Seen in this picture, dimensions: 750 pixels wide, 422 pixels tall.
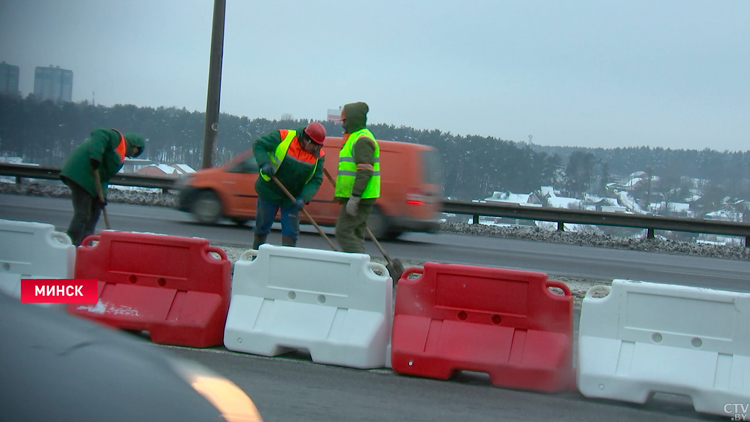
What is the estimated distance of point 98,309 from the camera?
5.78m

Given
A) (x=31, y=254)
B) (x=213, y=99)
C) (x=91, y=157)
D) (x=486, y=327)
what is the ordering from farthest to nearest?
1. (x=213, y=99)
2. (x=91, y=157)
3. (x=31, y=254)
4. (x=486, y=327)

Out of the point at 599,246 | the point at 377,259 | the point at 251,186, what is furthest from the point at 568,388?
the point at 599,246

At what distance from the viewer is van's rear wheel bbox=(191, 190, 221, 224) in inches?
582

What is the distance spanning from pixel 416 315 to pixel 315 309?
0.76 meters

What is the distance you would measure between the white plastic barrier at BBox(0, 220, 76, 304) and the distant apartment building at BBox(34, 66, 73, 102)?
544 cm

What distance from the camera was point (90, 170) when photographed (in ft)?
26.6

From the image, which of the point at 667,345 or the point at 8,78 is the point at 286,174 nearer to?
the point at 667,345

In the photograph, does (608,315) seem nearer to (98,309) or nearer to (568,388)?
(568,388)

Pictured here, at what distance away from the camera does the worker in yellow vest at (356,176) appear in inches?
291

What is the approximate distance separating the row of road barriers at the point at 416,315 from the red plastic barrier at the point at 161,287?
0.01 m

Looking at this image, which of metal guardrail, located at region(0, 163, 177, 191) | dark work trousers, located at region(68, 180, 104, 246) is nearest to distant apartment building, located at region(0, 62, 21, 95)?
dark work trousers, located at region(68, 180, 104, 246)

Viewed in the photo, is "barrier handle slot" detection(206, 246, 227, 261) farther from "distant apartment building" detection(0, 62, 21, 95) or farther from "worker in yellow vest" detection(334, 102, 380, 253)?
"distant apartment building" detection(0, 62, 21, 95)

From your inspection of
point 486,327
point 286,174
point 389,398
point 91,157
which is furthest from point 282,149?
point 389,398

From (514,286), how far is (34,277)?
3711 mm
